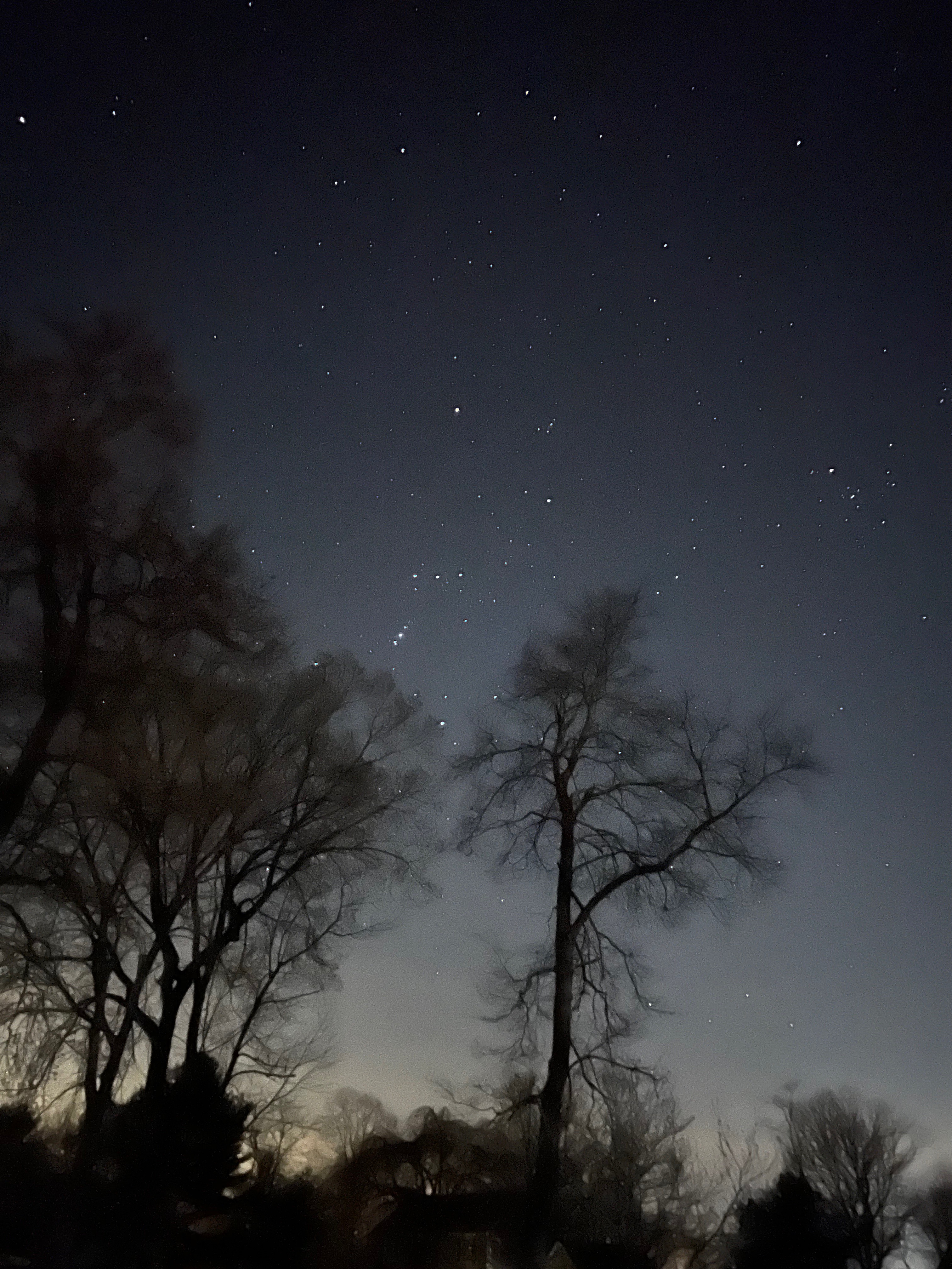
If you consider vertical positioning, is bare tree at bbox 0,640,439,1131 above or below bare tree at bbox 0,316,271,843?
below

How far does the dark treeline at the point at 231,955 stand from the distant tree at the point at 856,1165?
0.02 meters

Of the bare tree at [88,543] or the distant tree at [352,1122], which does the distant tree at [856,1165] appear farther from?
the bare tree at [88,543]

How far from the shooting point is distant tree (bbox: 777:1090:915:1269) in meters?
5.07

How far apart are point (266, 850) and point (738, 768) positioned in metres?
3.05

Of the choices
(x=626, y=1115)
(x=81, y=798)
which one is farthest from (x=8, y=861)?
(x=626, y=1115)

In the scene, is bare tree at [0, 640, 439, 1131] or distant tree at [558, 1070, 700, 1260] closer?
bare tree at [0, 640, 439, 1131]

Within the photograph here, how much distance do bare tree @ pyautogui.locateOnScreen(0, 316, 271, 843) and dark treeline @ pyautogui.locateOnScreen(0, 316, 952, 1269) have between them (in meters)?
0.01

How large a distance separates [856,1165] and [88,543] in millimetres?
5482

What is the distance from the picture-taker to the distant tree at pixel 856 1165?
16.6 ft

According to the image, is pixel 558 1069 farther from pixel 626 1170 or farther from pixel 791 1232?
pixel 791 1232

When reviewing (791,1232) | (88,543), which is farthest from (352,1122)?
(88,543)

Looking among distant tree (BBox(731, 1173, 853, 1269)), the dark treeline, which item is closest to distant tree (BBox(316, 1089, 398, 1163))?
the dark treeline

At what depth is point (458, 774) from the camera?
5883 mm

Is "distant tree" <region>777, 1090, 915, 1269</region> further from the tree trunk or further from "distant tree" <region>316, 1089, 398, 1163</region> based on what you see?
"distant tree" <region>316, 1089, 398, 1163</region>
